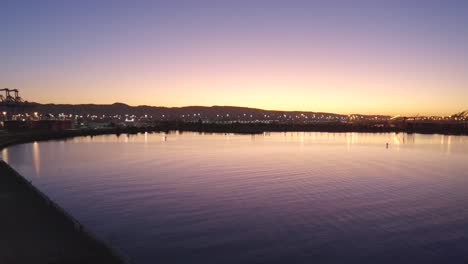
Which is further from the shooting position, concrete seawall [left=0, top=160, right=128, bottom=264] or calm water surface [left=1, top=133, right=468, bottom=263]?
calm water surface [left=1, top=133, right=468, bottom=263]

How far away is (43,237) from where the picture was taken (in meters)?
10.9

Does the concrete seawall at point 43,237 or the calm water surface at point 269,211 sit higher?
the concrete seawall at point 43,237

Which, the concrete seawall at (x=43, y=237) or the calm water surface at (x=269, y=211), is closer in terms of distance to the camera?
the concrete seawall at (x=43, y=237)

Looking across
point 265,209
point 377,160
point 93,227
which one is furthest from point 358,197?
point 377,160

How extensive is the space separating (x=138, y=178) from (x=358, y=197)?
16.7m

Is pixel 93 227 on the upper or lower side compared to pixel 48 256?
lower

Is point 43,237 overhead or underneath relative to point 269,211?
overhead

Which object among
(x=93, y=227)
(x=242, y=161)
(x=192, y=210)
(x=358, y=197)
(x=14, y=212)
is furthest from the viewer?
(x=242, y=161)

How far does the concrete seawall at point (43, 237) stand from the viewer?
941cm

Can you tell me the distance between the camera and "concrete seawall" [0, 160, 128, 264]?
941 cm

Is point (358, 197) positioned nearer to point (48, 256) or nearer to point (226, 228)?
point (226, 228)

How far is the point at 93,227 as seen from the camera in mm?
15758

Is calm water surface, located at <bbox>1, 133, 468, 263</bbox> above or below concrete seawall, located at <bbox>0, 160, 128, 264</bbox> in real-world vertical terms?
below

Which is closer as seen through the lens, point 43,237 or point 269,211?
point 43,237
